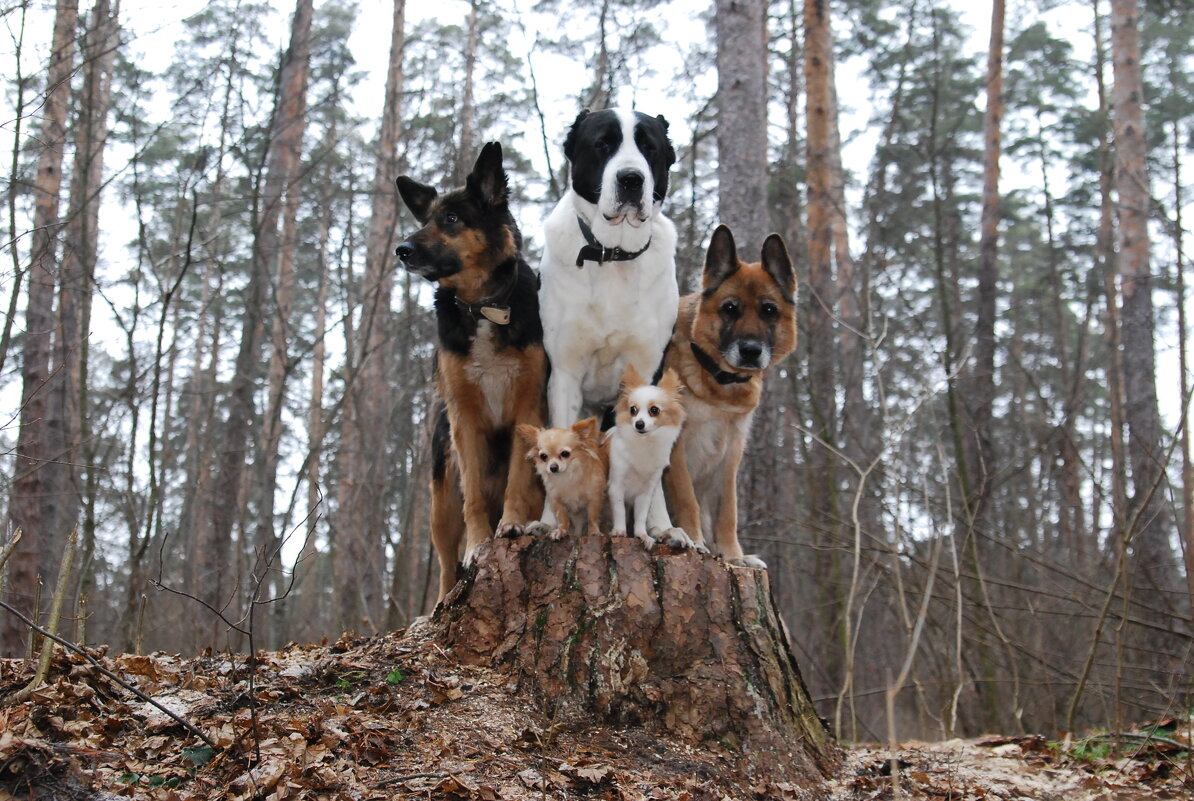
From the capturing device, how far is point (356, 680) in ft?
14.7

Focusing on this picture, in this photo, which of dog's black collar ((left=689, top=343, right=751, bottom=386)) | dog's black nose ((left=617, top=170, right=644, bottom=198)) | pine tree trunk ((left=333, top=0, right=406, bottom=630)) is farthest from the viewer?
pine tree trunk ((left=333, top=0, right=406, bottom=630))

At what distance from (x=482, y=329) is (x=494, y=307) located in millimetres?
145

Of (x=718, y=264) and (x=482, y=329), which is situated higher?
(x=718, y=264)

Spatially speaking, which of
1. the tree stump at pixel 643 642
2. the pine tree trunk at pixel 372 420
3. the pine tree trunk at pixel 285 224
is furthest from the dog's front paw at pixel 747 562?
the pine tree trunk at pixel 372 420

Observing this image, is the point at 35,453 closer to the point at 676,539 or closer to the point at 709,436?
the point at 709,436

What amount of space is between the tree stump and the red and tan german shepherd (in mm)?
773

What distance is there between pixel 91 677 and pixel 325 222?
70.7ft

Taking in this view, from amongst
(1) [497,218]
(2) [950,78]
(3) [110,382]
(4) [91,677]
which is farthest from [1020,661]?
(3) [110,382]

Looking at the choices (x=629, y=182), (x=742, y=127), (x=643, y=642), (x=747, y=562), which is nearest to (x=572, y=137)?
(x=629, y=182)

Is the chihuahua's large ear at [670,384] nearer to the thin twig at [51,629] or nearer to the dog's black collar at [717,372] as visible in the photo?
the dog's black collar at [717,372]

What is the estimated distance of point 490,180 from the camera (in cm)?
535

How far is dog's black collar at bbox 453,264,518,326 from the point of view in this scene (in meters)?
5.27

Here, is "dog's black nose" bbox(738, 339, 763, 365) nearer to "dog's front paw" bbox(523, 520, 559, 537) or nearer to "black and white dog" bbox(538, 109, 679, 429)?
"black and white dog" bbox(538, 109, 679, 429)

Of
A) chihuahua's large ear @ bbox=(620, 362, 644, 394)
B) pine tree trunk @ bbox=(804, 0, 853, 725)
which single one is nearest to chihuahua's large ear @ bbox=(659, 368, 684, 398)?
chihuahua's large ear @ bbox=(620, 362, 644, 394)
